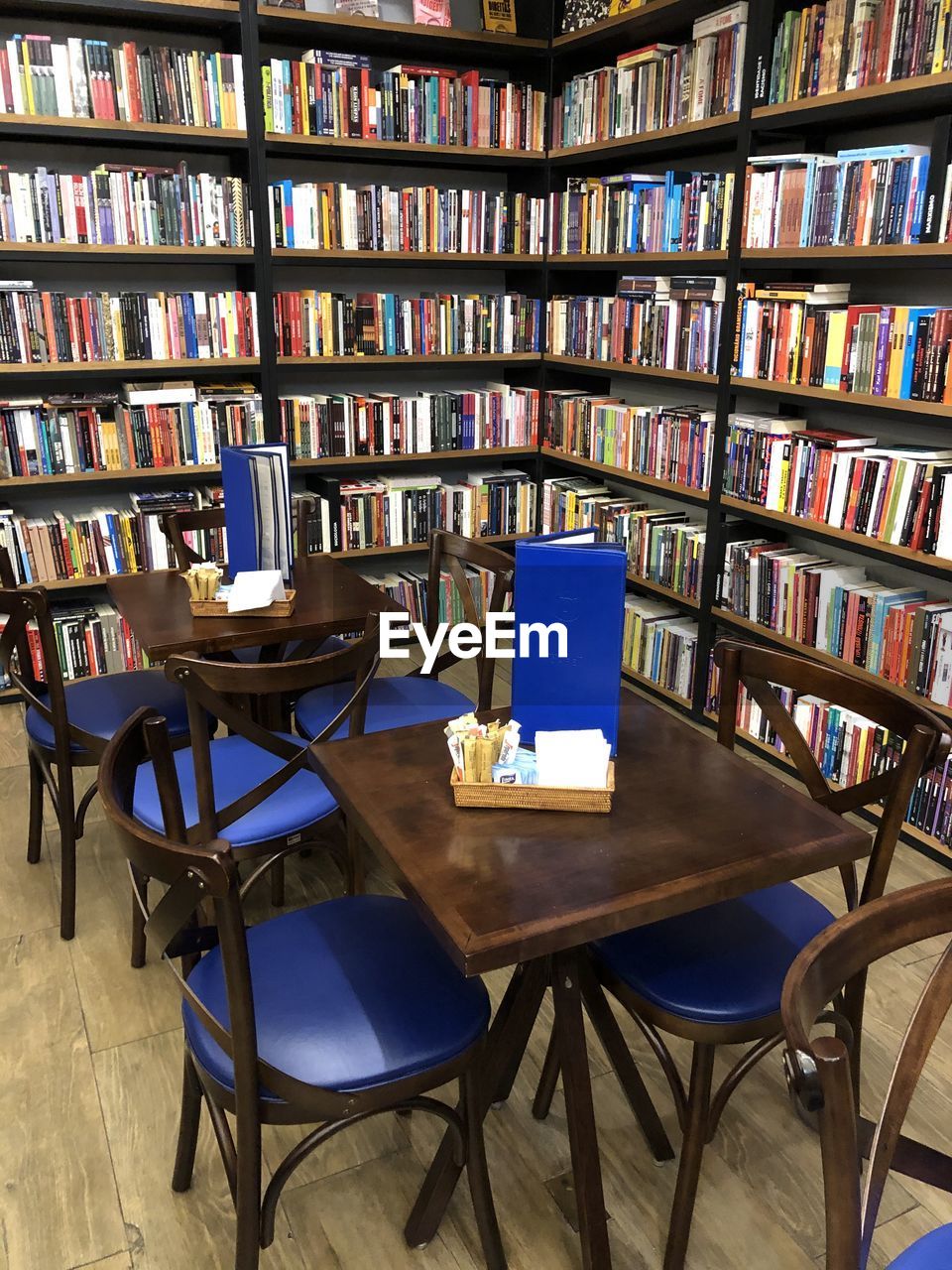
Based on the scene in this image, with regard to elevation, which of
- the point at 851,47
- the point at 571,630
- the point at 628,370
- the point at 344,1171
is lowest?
the point at 344,1171

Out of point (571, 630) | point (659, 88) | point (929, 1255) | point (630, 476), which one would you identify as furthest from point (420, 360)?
point (929, 1255)

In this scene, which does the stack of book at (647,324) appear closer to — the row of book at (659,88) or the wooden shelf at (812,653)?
the row of book at (659,88)

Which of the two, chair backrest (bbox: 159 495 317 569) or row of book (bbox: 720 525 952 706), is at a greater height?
chair backrest (bbox: 159 495 317 569)

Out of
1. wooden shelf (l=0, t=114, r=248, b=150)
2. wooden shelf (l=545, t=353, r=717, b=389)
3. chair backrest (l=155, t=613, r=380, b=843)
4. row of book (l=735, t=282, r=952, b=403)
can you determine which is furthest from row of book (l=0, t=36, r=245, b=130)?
chair backrest (l=155, t=613, r=380, b=843)

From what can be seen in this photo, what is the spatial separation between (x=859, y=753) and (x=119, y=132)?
9.82ft

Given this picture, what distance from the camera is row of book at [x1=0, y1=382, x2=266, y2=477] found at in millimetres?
3436

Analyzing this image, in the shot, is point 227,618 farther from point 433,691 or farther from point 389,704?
point 433,691

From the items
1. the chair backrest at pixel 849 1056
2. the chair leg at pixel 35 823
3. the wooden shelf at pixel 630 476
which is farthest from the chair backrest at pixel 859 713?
the chair leg at pixel 35 823

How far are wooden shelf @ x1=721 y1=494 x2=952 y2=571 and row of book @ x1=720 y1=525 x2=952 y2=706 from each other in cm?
13

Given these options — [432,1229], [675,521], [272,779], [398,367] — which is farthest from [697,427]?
[432,1229]

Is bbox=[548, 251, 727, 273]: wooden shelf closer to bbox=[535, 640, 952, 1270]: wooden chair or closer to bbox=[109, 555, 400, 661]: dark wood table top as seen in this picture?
bbox=[109, 555, 400, 661]: dark wood table top

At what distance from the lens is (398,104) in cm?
363

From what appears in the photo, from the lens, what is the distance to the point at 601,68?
145 inches

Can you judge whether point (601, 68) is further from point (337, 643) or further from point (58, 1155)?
point (58, 1155)
